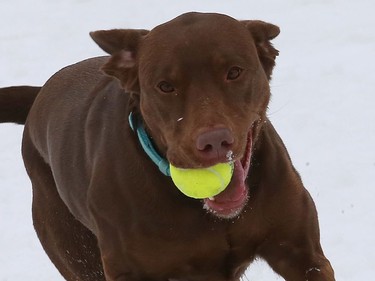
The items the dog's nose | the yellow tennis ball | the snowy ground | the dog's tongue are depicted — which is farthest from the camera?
the snowy ground

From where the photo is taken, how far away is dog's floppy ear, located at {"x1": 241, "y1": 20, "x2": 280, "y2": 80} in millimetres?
4117

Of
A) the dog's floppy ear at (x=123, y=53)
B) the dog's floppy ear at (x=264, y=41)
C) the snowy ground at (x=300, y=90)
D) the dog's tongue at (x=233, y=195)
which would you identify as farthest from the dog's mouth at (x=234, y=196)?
the snowy ground at (x=300, y=90)

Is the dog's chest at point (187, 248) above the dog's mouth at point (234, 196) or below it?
below

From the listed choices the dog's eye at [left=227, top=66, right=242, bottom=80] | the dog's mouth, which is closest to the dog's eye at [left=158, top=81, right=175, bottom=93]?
the dog's eye at [left=227, top=66, right=242, bottom=80]

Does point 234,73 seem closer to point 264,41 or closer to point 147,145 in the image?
point 264,41

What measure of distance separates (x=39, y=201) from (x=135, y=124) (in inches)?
47.3

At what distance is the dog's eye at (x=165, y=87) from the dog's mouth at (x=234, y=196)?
0.33 m

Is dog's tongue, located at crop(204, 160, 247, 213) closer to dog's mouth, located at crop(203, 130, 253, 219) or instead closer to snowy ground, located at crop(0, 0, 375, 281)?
dog's mouth, located at crop(203, 130, 253, 219)

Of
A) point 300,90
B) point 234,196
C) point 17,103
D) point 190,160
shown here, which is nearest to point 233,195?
point 234,196

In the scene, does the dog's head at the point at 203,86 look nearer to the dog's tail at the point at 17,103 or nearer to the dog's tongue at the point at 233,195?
the dog's tongue at the point at 233,195

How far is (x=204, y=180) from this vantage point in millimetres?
3805

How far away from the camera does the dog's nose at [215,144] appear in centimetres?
363

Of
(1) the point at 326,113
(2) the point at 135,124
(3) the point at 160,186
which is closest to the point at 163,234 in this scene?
(3) the point at 160,186

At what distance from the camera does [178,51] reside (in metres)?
3.87
